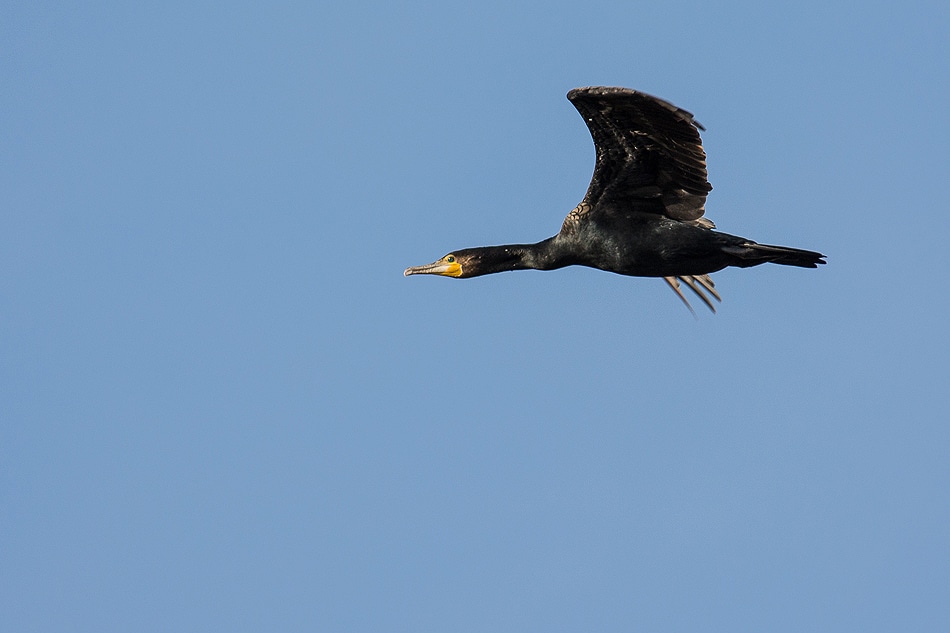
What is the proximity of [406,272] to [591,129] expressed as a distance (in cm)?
375

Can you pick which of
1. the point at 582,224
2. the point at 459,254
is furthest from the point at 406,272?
the point at 582,224

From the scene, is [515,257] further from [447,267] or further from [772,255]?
[772,255]

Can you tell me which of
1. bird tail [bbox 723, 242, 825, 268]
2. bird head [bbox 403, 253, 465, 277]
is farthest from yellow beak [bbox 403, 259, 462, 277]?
bird tail [bbox 723, 242, 825, 268]

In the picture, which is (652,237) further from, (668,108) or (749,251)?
(668,108)

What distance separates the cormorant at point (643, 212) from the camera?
16.1m

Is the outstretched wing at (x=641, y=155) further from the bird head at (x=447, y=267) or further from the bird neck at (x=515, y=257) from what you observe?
the bird head at (x=447, y=267)

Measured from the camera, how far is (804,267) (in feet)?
53.4

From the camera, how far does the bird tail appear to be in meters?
16.1

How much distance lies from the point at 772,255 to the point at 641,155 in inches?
72.5

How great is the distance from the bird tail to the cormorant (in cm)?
1

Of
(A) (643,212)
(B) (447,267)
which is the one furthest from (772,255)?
(B) (447,267)

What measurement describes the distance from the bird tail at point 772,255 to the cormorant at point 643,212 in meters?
0.01

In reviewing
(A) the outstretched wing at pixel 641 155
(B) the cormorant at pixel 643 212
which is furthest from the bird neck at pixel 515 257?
(A) the outstretched wing at pixel 641 155

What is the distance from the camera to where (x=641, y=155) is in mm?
16766
